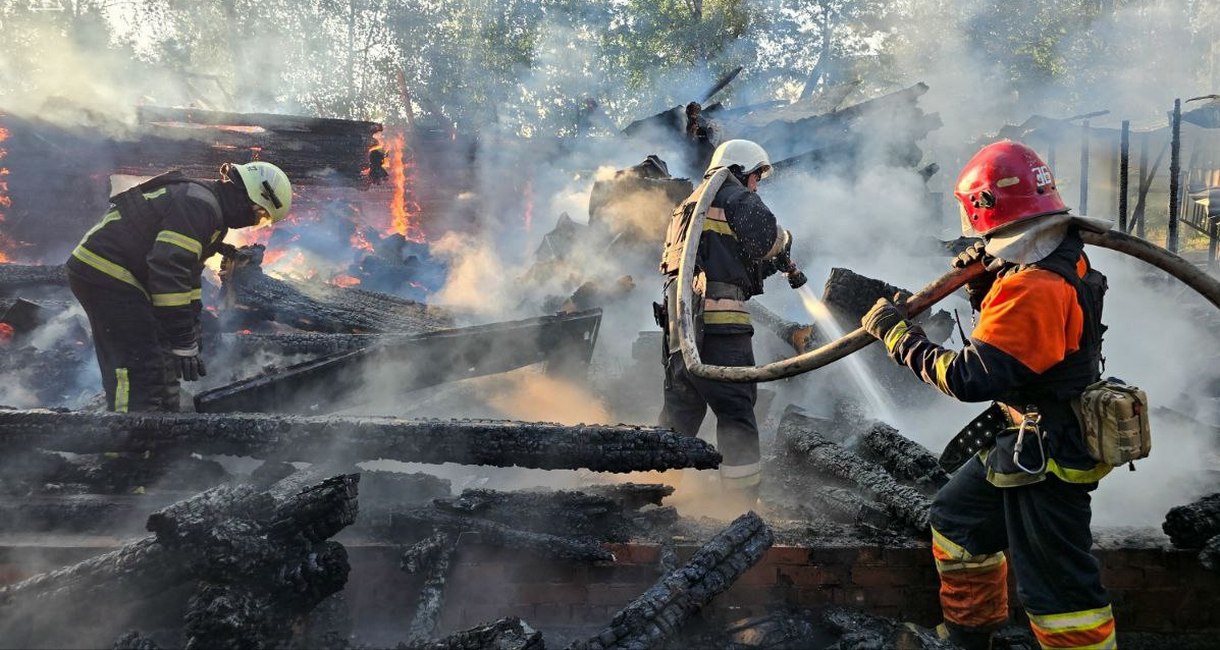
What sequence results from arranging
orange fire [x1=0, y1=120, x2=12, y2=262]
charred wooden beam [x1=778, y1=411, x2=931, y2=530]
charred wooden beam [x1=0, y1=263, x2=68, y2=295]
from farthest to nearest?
1. orange fire [x1=0, y1=120, x2=12, y2=262]
2. charred wooden beam [x1=0, y1=263, x2=68, y2=295]
3. charred wooden beam [x1=778, y1=411, x2=931, y2=530]

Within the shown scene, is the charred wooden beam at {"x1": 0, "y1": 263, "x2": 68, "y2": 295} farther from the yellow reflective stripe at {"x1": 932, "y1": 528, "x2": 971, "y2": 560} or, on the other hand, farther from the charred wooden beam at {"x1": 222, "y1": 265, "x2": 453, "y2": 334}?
the yellow reflective stripe at {"x1": 932, "y1": 528, "x2": 971, "y2": 560}

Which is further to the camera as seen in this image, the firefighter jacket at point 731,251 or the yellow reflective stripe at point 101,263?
the yellow reflective stripe at point 101,263

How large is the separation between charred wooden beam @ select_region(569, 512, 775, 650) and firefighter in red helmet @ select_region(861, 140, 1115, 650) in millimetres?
951

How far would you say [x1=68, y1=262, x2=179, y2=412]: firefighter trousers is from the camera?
15.6 feet

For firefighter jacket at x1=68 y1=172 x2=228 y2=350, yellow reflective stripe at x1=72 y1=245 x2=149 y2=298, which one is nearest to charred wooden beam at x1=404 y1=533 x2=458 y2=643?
firefighter jacket at x1=68 y1=172 x2=228 y2=350

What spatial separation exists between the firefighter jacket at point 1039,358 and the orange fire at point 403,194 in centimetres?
1546

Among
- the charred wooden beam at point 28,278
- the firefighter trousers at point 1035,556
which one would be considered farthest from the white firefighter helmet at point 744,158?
the charred wooden beam at point 28,278

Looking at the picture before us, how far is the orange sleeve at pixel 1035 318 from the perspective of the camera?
2418mm

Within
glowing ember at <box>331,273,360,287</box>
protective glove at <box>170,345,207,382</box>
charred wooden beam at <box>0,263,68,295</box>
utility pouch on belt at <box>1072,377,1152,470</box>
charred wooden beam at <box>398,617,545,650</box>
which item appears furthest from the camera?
glowing ember at <box>331,273,360,287</box>

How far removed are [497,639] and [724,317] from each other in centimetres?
245

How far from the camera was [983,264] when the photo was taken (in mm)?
2832

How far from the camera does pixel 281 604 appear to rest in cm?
276

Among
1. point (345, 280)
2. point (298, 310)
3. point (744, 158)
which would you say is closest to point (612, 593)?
point (744, 158)

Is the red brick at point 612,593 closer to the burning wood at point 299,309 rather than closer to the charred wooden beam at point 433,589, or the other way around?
the charred wooden beam at point 433,589
